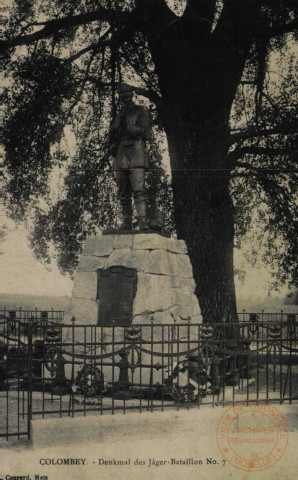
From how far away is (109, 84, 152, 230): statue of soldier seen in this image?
1016cm

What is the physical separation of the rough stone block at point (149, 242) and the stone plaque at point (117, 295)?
38 cm

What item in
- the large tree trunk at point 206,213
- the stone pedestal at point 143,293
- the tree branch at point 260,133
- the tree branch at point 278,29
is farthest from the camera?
the tree branch at point 260,133

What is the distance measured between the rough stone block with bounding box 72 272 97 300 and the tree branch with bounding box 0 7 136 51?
243 inches

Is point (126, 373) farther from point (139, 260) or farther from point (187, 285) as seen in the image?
point (187, 285)

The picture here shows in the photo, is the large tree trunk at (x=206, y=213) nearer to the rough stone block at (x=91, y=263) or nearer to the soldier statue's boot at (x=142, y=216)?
the soldier statue's boot at (x=142, y=216)

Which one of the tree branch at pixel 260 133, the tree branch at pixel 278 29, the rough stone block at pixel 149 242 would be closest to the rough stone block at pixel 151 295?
the rough stone block at pixel 149 242

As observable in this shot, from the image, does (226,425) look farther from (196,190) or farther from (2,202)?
(2,202)

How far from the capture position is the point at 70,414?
25.0 ft

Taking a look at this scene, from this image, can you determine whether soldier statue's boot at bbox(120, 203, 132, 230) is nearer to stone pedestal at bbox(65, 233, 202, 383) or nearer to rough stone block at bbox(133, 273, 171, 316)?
stone pedestal at bbox(65, 233, 202, 383)

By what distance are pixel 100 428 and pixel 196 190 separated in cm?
707

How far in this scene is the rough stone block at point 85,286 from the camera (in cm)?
1012

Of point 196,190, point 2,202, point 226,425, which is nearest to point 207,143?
point 196,190

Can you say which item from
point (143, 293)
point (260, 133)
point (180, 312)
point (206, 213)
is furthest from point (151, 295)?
point (260, 133)

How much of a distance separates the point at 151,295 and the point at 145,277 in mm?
277
